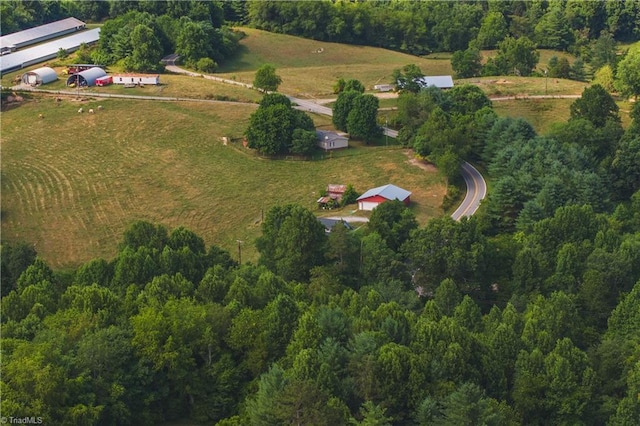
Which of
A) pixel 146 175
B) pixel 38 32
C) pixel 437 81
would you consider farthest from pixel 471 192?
pixel 38 32

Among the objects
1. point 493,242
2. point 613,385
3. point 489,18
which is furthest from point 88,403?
point 489,18

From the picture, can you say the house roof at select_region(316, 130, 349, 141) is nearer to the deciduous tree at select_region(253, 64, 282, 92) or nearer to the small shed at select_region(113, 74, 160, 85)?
the deciduous tree at select_region(253, 64, 282, 92)

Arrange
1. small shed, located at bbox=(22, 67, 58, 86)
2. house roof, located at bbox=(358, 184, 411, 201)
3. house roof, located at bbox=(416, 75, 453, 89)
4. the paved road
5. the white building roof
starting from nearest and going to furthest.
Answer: the paved road → house roof, located at bbox=(358, 184, 411, 201) → small shed, located at bbox=(22, 67, 58, 86) → house roof, located at bbox=(416, 75, 453, 89) → the white building roof

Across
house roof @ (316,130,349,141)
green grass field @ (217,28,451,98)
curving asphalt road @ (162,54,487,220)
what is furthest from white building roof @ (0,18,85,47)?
house roof @ (316,130,349,141)

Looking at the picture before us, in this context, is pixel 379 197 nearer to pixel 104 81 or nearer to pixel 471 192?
pixel 471 192

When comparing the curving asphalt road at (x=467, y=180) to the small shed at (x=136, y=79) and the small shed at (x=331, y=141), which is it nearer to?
the small shed at (x=331, y=141)
